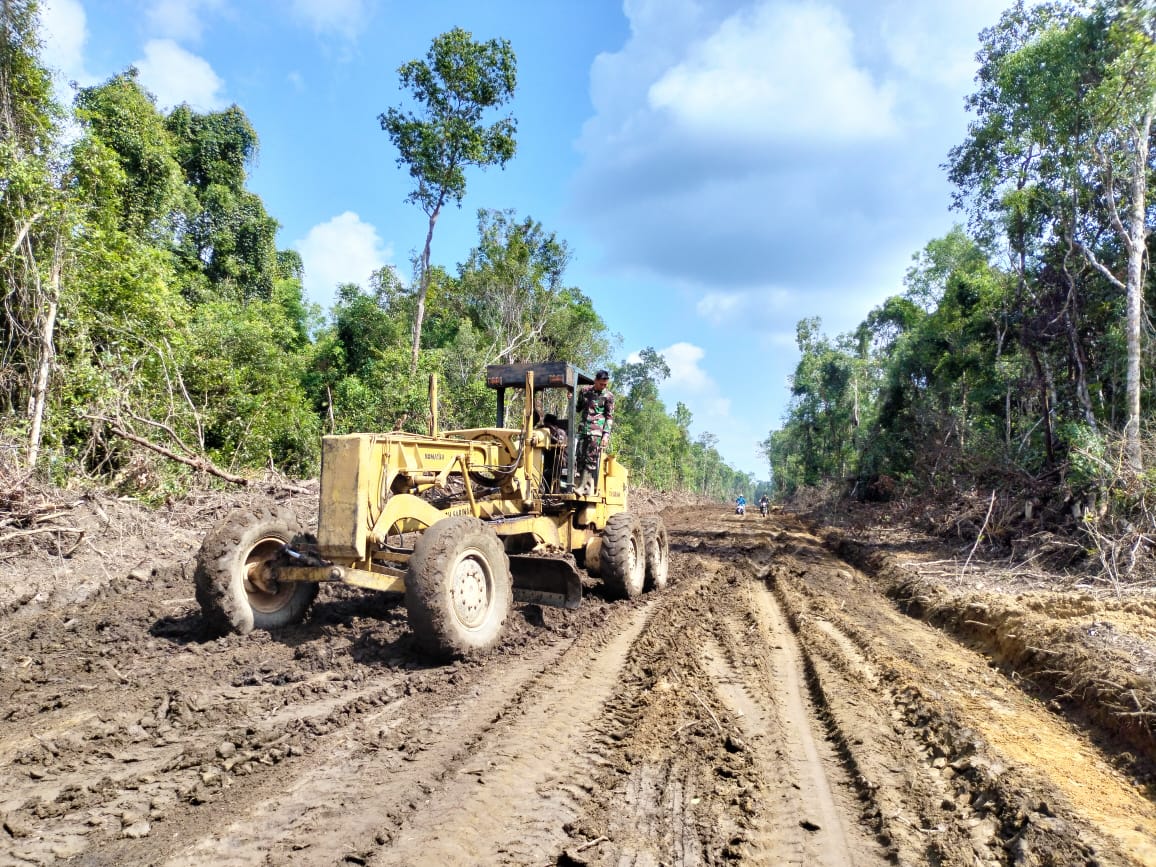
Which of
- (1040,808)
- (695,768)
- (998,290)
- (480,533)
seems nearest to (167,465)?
(480,533)

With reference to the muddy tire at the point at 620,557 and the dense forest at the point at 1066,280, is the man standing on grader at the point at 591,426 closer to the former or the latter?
the muddy tire at the point at 620,557

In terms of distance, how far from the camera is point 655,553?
9.45 metres

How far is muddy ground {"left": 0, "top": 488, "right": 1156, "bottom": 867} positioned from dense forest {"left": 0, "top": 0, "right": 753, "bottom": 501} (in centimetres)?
396

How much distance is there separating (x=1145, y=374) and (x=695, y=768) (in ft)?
46.0

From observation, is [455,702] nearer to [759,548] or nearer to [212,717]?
[212,717]

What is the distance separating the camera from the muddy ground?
3037 millimetres

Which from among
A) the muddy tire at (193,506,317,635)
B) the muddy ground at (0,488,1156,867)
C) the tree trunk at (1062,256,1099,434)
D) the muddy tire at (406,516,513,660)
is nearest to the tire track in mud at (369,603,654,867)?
the muddy ground at (0,488,1156,867)

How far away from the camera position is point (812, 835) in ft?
10.5

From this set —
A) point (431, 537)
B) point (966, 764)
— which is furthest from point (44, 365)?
point (966, 764)

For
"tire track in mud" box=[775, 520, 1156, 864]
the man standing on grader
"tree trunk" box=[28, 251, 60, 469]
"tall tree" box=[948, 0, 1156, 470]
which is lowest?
"tire track in mud" box=[775, 520, 1156, 864]

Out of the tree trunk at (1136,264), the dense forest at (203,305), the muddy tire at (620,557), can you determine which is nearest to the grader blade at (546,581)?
the muddy tire at (620,557)

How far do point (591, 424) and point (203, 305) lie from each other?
18091mm

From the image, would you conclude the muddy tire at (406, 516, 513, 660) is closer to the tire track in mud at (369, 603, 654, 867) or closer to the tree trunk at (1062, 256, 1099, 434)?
the tire track in mud at (369, 603, 654, 867)

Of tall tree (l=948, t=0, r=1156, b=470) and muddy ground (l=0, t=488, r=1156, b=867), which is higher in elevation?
tall tree (l=948, t=0, r=1156, b=470)
